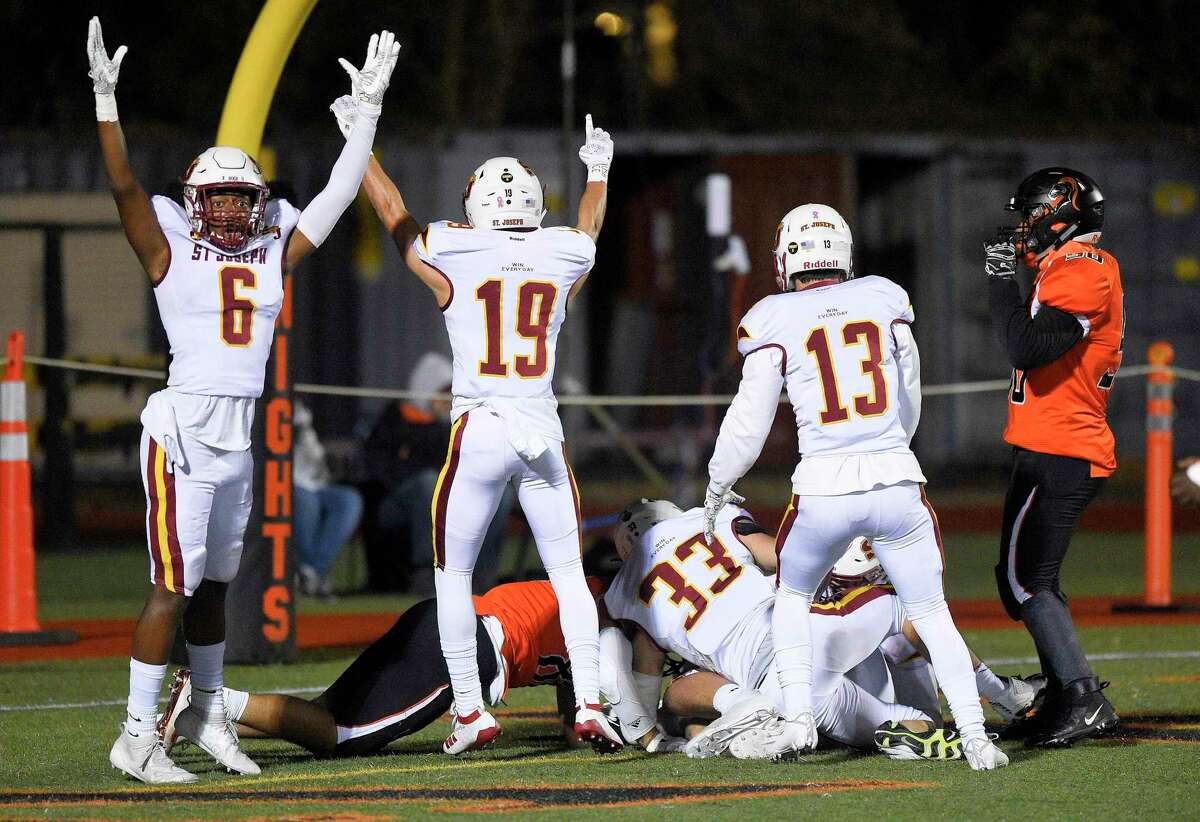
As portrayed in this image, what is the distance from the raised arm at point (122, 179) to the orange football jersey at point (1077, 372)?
2.90m

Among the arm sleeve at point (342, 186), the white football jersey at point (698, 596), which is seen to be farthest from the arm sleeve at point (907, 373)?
the arm sleeve at point (342, 186)

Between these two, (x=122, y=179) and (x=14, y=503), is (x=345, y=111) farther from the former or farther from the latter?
(x=14, y=503)

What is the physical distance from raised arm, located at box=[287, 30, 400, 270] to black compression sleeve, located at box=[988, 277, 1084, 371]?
7.02 ft

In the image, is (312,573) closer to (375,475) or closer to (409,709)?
(375,475)

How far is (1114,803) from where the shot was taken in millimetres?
4887

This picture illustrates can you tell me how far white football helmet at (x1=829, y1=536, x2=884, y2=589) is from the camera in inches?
241

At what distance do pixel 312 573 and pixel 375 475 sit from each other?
71cm

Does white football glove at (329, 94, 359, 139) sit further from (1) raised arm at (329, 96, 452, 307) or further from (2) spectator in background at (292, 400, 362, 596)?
(2) spectator in background at (292, 400, 362, 596)

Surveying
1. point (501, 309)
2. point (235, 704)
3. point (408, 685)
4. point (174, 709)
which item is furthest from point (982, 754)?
point (174, 709)

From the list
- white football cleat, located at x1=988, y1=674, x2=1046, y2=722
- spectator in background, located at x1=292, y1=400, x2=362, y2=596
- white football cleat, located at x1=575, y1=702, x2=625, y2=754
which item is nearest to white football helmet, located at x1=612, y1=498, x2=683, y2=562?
white football cleat, located at x1=575, y1=702, x2=625, y2=754

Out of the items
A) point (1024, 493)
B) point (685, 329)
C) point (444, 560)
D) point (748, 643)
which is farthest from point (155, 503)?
point (685, 329)

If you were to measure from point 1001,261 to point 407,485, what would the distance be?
5432 mm

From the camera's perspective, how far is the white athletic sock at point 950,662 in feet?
18.0

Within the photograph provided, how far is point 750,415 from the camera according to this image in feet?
18.6
